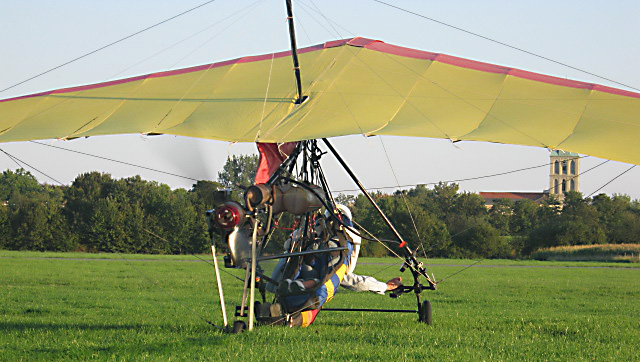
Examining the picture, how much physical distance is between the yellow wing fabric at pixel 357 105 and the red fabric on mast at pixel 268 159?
0.45 meters

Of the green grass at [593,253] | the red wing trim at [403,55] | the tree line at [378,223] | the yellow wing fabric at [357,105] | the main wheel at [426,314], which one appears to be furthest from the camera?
the green grass at [593,253]

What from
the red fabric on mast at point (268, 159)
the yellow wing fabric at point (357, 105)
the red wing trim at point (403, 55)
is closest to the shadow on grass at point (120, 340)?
the red fabric on mast at point (268, 159)

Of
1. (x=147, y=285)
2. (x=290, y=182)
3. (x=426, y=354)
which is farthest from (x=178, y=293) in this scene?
(x=426, y=354)

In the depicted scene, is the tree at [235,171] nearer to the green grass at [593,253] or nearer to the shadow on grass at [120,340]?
the shadow on grass at [120,340]

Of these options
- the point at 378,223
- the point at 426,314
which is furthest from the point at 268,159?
the point at 378,223

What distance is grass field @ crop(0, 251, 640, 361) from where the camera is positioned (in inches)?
388

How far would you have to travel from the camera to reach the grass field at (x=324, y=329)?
9.85 meters

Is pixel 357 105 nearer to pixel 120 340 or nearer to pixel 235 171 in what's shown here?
pixel 235 171

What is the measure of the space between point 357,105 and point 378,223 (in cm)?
4378

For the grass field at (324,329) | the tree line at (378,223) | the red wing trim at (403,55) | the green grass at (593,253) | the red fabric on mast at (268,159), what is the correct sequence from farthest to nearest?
the green grass at (593,253), the tree line at (378,223), the red wing trim at (403,55), the red fabric on mast at (268,159), the grass field at (324,329)

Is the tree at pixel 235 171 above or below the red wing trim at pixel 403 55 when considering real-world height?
below

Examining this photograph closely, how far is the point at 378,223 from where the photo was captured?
54219 mm

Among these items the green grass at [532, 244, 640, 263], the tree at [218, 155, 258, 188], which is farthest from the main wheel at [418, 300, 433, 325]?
the green grass at [532, 244, 640, 263]

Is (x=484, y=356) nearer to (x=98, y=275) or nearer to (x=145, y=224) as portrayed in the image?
(x=98, y=275)
